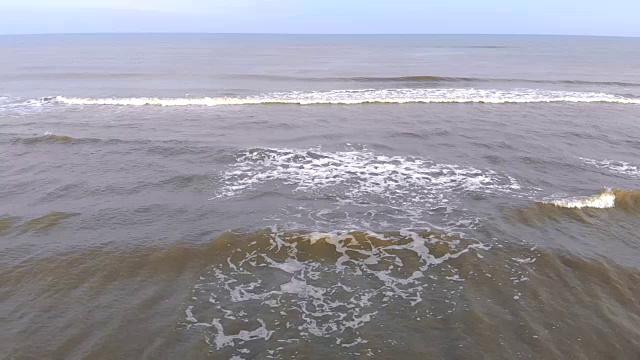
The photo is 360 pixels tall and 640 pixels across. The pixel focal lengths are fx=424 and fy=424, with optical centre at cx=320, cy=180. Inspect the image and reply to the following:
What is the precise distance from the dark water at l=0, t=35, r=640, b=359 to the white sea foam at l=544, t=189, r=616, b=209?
0.24ft

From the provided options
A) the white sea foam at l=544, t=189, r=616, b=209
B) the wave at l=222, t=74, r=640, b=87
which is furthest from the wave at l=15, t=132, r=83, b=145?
the wave at l=222, t=74, r=640, b=87

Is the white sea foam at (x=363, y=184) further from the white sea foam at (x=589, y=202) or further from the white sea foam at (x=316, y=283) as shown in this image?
the white sea foam at (x=589, y=202)

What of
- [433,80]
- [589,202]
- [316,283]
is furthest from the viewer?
[433,80]

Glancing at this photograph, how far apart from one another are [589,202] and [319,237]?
400 inches

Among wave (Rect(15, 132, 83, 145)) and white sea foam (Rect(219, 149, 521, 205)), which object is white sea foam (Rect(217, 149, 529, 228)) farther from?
wave (Rect(15, 132, 83, 145))

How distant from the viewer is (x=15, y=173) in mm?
18781

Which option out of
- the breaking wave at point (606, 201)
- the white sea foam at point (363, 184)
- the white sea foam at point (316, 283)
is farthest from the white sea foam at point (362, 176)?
the white sea foam at point (316, 283)

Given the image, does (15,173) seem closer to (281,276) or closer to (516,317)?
(281,276)

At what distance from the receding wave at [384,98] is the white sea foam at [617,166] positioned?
1546cm

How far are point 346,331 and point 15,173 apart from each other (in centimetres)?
1723

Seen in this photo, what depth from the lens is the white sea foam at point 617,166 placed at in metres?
18.6

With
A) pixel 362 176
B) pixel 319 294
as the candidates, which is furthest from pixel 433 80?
pixel 319 294

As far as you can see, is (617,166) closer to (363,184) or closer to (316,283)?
(363,184)

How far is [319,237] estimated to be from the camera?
44.2 feet
